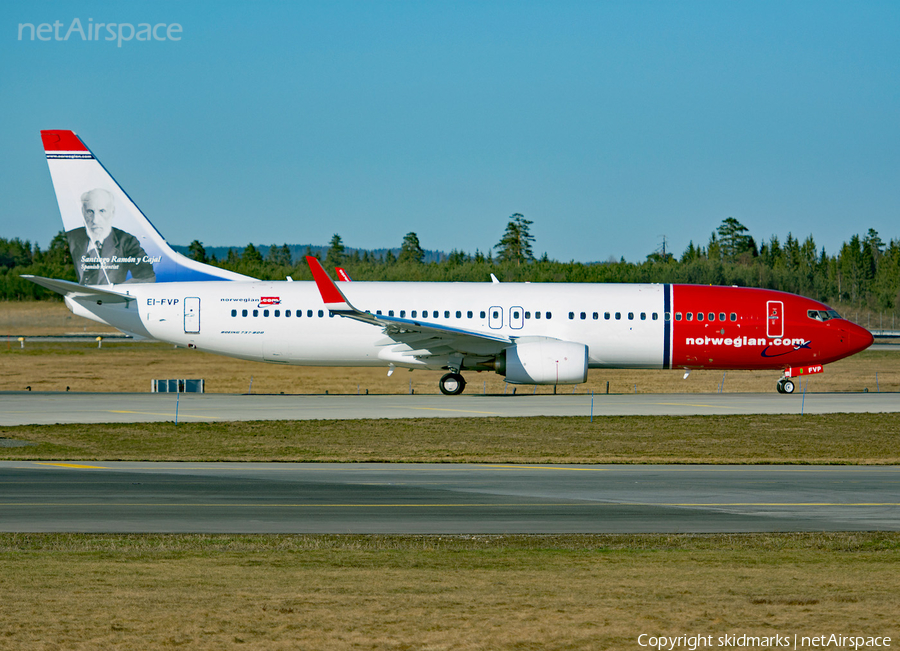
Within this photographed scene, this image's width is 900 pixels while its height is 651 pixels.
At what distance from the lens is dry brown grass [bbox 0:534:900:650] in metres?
8.46

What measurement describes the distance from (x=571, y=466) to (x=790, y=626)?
41.4 feet

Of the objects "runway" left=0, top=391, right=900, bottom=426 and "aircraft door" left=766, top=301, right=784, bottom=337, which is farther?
"aircraft door" left=766, top=301, right=784, bottom=337

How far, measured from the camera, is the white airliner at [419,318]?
34.9 metres

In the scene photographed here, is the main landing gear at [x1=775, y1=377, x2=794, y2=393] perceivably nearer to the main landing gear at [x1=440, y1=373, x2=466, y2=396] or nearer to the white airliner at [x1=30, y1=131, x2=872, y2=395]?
the white airliner at [x1=30, y1=131, x2=872, y2=395]

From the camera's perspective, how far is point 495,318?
34938 millimetres

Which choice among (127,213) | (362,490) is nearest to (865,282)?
(127,213)

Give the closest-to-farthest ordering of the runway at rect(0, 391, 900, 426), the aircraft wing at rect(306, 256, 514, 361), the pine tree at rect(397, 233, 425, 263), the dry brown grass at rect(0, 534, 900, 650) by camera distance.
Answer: the dry brown grass at rect(0, 534, 900, 650) → the runway at rect(0, 391, 900, 426) → the aircraft wing at rect(306, 256, 514, 361) → the pine tree at rect(397, 233, 425, 263)

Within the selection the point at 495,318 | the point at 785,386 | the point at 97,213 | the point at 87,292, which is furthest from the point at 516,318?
the point at 97,213

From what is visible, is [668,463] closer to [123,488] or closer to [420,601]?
[123,488]

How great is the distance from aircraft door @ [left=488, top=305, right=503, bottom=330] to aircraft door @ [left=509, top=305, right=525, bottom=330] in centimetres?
36

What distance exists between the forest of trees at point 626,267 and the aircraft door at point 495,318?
4081 centimetres

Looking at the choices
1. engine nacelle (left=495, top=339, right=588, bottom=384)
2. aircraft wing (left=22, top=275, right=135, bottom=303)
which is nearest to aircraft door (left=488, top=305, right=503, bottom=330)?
engine nacelle (left=495, top=339, right=588, bottom=384)

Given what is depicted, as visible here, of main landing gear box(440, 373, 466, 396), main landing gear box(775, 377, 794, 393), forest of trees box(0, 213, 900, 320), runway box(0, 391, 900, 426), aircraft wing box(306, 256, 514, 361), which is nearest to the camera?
runway box(0, 391, 900, 426)

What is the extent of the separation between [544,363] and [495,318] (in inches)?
112
